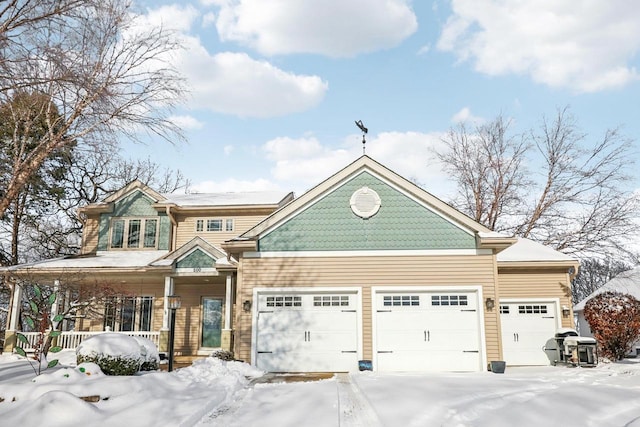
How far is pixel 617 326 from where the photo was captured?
13.8 metres

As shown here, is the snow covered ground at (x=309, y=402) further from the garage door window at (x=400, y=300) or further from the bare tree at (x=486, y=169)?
the bare tree at (x=486, y=169)

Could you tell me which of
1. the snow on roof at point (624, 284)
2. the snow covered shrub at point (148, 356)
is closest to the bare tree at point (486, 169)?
the snow on roof at point (624, 284)

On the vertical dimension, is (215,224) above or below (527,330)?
above

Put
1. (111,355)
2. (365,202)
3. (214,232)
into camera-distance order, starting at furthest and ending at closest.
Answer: (214,232)
(365,202)
(111,355)

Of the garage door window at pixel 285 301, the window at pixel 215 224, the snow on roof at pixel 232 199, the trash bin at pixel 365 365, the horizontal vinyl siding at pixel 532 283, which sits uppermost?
the snow on roof at pixel 232 199

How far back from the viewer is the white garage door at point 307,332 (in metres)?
11.6

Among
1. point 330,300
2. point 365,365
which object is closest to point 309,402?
point 365,365

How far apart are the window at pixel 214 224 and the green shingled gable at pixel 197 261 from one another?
2.95 meters

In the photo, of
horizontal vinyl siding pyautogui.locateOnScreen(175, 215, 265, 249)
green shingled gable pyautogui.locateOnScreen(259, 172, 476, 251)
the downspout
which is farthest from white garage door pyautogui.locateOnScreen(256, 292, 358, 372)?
the downspout

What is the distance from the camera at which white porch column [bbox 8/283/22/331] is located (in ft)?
49.2

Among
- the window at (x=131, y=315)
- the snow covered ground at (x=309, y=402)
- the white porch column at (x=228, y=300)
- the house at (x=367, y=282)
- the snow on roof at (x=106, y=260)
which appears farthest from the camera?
the window at (x=131, y=315)

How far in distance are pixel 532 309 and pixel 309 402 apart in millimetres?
9768

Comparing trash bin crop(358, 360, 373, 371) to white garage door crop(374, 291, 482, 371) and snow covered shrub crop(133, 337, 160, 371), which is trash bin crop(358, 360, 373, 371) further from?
snow covered shrub crop(133, 337, 160, 371)

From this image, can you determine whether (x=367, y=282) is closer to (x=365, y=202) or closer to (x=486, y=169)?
(x=365, y=202)
